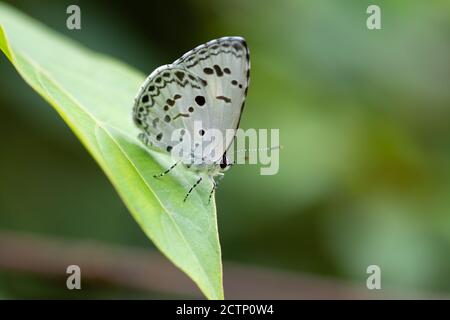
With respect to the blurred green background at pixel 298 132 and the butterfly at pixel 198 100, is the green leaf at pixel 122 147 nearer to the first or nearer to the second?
the butterfly at pixel 198 100

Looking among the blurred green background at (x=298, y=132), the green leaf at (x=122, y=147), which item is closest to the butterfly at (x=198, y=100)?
the green leaf at (x=122, y=147)

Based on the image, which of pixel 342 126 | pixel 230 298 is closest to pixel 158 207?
pixel 230 298

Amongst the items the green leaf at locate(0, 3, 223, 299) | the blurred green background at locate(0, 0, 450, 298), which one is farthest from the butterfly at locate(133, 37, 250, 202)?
the blurred green background at locate(0, 0, 450, 298)

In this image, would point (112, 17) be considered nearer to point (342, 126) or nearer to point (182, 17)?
point (182, 17)

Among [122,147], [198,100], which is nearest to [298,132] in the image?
[198,100]

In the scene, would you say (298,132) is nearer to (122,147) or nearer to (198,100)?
(198,100)
